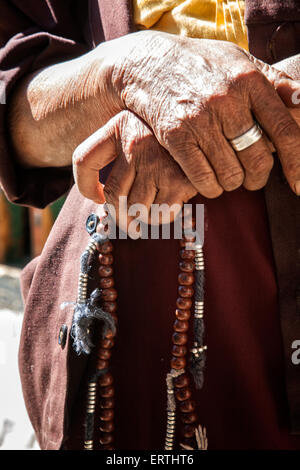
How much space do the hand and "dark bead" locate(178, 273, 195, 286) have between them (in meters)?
0.15

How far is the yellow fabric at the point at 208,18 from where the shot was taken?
0.85 metres

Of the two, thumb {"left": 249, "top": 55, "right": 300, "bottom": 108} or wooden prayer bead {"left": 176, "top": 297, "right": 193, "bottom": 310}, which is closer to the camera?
thumb {"left": 249, "top": 55, "right": 300, "bottom": 108}

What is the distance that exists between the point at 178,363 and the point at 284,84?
51 cm

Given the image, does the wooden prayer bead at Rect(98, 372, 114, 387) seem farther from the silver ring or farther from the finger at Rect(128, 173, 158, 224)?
the silver ring

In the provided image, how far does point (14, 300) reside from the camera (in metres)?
3.75

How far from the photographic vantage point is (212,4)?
2.80 feet

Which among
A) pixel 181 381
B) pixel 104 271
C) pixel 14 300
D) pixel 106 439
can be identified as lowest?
pixel 14 300

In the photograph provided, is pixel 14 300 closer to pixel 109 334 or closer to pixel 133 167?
pixel 109 334

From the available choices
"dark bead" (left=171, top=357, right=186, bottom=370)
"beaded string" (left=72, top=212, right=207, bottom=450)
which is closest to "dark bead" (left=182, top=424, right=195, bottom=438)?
"beaded string" (left=72, top=212, right=207, bottom=450)

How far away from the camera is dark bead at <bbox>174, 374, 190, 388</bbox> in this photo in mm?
896

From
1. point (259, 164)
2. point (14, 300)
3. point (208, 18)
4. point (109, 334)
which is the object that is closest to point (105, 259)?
point (109, 334)

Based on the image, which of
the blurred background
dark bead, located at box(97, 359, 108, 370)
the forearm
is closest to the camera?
the forearm

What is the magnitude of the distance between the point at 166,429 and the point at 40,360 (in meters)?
0.31
